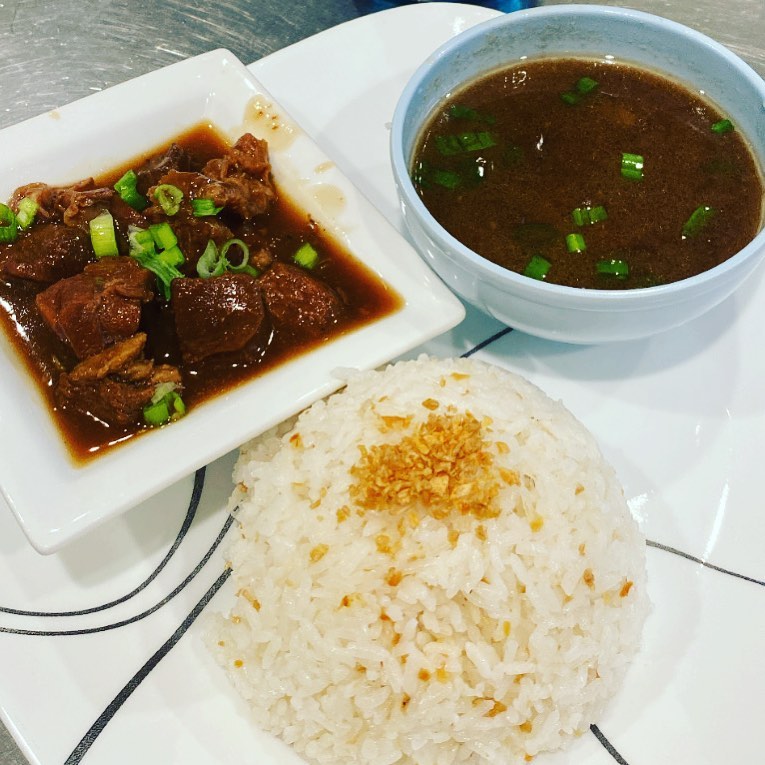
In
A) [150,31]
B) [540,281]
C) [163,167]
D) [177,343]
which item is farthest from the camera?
[150,31]

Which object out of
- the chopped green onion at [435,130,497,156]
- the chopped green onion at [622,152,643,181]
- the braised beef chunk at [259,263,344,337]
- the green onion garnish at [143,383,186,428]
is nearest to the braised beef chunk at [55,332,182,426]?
the green onion garnish at [143,383,186,428]

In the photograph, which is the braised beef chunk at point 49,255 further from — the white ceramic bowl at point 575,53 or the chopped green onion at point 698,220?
the chopped green onion at point 698,220

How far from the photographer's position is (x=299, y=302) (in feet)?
7.43

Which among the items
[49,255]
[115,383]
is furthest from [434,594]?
[49,255]

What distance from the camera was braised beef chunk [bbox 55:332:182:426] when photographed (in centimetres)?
205

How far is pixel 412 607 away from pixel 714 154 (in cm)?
162

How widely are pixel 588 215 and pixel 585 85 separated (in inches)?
21.1

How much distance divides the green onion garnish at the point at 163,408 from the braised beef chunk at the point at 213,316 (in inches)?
6.4

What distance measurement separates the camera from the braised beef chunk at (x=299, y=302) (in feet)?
7.36

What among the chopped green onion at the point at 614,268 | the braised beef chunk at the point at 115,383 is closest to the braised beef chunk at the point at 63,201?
the braised beef chunk at the point at 115,383

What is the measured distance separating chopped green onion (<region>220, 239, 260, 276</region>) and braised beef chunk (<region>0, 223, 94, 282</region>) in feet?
1.42

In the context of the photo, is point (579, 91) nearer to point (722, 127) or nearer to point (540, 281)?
point (722, 127)

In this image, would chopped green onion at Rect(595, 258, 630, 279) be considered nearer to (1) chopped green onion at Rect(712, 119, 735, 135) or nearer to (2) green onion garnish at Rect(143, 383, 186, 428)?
(1) chopped green onion at Rect(712, 119, 735, 135)

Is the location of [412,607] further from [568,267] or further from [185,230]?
[185,230]
